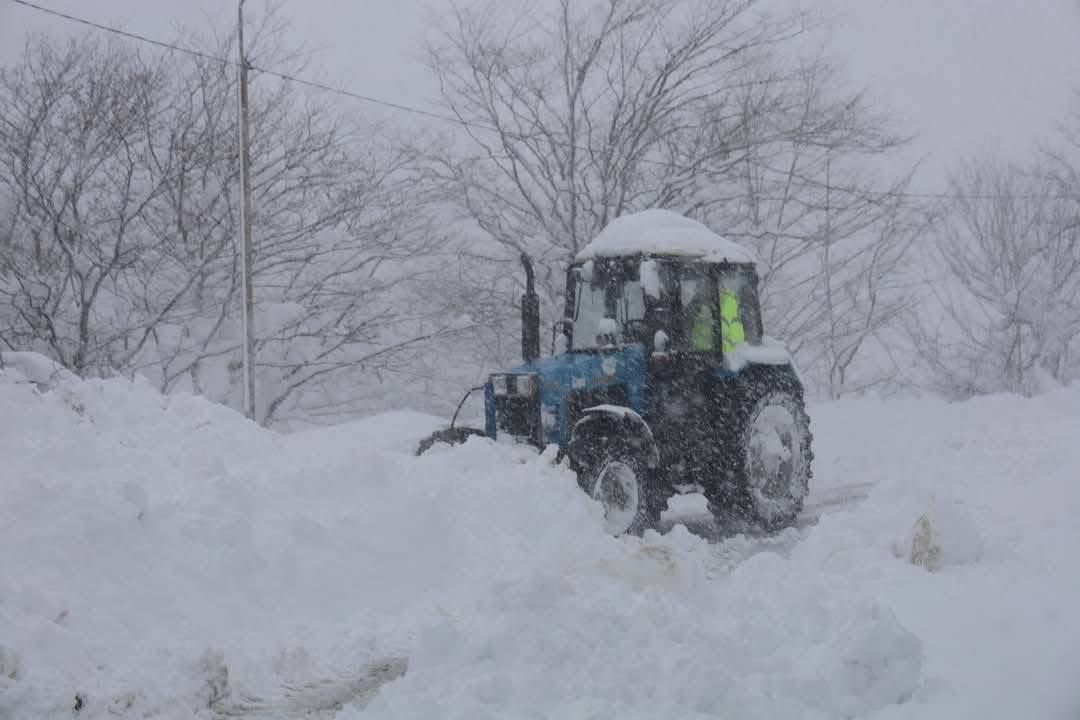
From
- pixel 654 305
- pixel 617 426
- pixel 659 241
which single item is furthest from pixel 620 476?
pixel 659 241

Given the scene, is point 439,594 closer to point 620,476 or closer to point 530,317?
point 620,476

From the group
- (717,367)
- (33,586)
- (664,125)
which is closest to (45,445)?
(33,586)

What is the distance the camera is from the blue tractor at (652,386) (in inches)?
310

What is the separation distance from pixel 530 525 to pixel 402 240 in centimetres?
1412

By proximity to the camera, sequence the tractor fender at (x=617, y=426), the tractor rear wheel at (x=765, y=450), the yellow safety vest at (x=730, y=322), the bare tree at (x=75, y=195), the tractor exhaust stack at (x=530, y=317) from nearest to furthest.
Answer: the tractor fender at (x=617, y=426) → the tractor exhaust stack at (x=530, y=317) → the tractor rear wheel at (x=765, y=450) → the yellow safety vest at (x=730, y=322) → the bare tree at (x=75, y=195)

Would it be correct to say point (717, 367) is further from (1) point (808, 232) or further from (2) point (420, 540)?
(1) point (808, 232)

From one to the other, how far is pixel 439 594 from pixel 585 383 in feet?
10.9

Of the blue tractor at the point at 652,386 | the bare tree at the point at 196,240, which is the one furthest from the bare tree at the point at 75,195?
the blue tractor at the point at 652,386

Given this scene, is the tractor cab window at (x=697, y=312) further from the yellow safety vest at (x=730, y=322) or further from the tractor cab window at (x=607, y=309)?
the tractor cab window at (x=607, y=309)

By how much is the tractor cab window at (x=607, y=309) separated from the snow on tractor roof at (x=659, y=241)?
19cm

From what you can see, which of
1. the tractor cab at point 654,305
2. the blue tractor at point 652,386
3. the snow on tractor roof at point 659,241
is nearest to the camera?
the blue tractor at point 652,386

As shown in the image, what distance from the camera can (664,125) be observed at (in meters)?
18.3

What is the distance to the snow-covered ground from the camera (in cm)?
377

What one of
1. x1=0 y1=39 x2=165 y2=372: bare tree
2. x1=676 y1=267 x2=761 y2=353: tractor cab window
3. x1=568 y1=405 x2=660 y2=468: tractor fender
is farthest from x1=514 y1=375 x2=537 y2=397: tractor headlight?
x1=0 y1=39 x2=165 y2=372: bare tree
